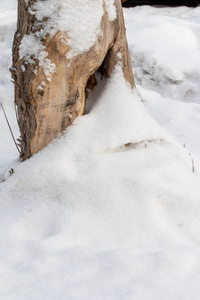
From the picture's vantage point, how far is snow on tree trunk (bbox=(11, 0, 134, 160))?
1.65 meters

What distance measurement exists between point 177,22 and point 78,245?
3965 mm

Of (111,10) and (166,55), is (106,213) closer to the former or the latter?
(111,10)

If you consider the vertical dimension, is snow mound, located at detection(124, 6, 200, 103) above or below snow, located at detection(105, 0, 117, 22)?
below

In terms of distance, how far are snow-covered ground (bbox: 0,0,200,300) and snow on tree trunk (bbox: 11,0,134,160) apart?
0.36 ft

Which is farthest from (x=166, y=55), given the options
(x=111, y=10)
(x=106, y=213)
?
(x=106, y=213)

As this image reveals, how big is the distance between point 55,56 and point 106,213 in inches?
28.2

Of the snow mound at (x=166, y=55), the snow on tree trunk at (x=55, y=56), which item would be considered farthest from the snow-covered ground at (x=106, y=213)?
the snow mound at (x=166, y=55)

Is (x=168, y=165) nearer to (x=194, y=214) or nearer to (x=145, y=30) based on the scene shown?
(x=194, y=214)

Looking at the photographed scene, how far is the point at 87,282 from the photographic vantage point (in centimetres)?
129

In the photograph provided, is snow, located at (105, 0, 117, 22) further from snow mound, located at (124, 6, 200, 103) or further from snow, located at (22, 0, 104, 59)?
snow mound, located at (124, 6, 200, 103)

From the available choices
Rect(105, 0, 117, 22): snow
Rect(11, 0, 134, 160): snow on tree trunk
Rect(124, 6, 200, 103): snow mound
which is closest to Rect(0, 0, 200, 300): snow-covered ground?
Rect(11, 0, 134, 160): snow on tree trunk

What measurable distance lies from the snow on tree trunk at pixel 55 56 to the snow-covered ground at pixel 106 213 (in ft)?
0.36

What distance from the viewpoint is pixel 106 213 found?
1609 mm

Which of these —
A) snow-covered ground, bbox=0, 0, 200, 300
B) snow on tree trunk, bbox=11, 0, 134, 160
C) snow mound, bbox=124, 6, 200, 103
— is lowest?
snow mound, bbox=124, 6, 200, 103
